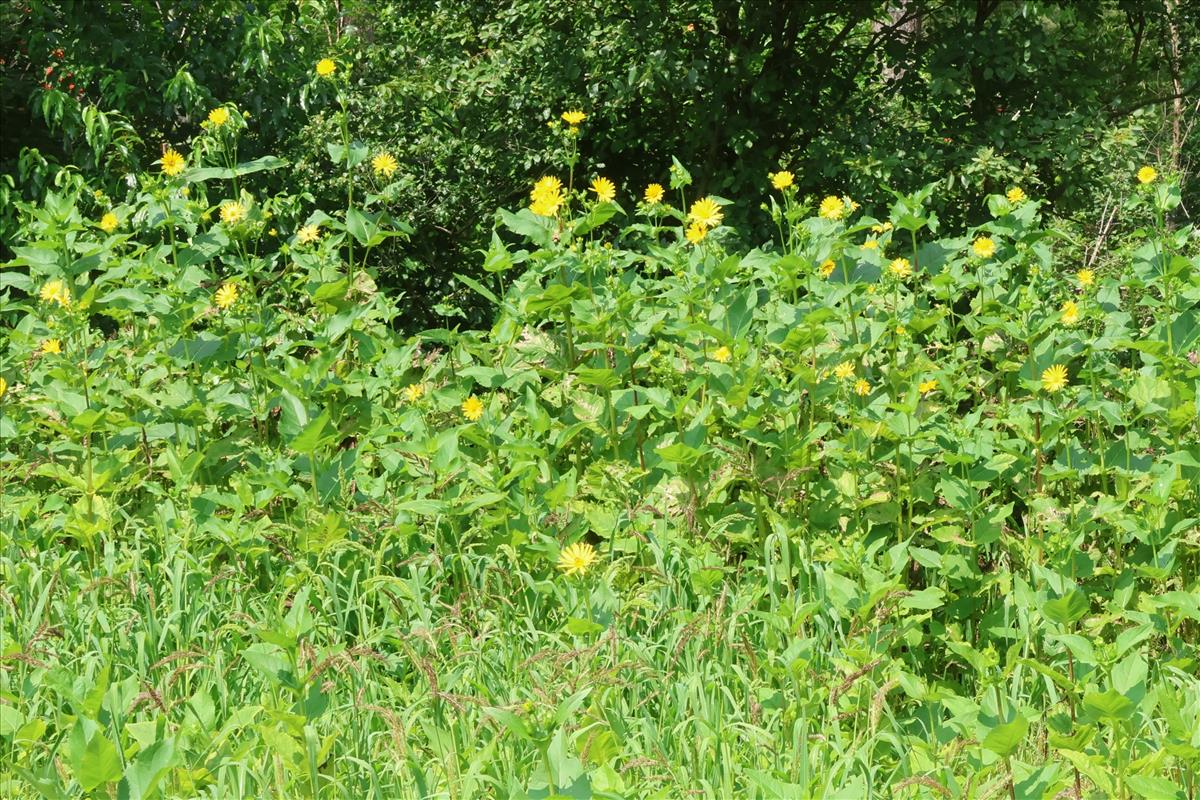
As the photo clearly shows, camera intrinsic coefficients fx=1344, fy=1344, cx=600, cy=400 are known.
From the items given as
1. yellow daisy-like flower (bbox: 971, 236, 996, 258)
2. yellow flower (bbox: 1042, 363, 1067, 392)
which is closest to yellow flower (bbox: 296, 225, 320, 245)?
yellow daisy-like flower (bbox: 971, 236, 996, 258)

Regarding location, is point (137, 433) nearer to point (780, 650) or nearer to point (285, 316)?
point (285, 316)

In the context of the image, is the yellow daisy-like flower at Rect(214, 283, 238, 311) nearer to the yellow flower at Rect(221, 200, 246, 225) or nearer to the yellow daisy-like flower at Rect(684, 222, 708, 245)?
the yellow flower at Rect(221, 200, 246, 225)

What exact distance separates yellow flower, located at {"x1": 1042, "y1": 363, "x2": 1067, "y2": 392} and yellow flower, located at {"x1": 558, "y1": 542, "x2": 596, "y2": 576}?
1.14 metres

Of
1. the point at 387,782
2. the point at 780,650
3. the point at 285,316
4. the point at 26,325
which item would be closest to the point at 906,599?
the point at 780,650

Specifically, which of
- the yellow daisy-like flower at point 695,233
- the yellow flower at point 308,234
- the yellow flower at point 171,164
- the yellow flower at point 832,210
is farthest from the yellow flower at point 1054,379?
the yellow flower at point 171,164

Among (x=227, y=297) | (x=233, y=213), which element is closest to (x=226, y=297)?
(x=227, y=297)

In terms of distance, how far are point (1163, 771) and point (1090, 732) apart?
0.70 feet

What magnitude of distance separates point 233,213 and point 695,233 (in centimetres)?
121

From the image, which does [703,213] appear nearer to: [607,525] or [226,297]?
[607,525]

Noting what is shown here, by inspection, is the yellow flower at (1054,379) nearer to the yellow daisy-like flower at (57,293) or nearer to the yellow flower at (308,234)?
the yellow flower at (308,234)

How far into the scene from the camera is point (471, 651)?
8.65 ft

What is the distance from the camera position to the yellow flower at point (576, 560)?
259 centimetres

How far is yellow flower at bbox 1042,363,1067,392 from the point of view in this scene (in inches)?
120

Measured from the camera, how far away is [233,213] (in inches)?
138
